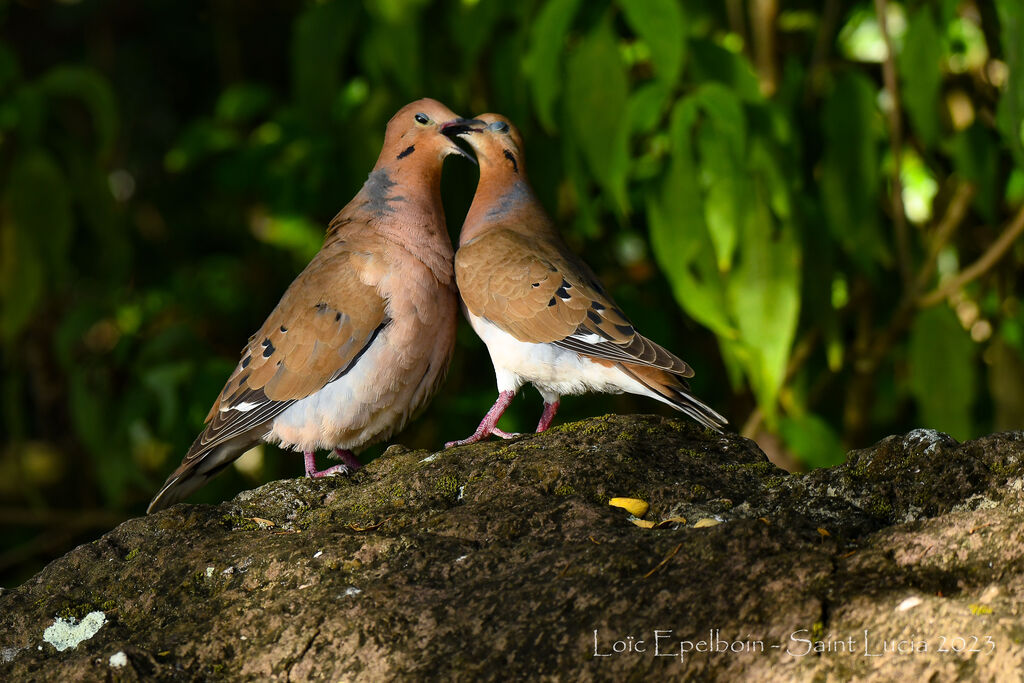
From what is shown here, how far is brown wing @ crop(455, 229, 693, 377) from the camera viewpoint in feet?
13.2

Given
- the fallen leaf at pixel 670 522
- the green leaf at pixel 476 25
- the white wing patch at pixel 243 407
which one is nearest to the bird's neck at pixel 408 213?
the green leaf at pixel 476 25

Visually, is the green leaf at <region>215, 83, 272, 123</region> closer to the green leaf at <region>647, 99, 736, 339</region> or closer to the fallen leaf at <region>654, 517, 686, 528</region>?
the green leaf at <region>647, 99, 736, 339</region>

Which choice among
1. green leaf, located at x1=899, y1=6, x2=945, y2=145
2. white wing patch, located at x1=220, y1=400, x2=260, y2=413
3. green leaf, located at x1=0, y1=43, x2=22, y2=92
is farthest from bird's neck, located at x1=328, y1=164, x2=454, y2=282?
green leaf, located at x1=0, y1=43, x2=22, y2=92

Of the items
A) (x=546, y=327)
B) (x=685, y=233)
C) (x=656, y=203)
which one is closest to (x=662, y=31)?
(x=656, y=203)

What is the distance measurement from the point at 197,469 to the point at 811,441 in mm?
2664

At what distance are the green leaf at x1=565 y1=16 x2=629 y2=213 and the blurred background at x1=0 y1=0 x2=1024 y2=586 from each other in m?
0.01

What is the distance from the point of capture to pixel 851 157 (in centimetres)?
511

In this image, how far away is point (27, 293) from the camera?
609 centimetres

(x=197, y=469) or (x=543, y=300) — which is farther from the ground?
(x=543, y=300)

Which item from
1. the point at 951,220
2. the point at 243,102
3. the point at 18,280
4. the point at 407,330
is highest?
the point at 243,102

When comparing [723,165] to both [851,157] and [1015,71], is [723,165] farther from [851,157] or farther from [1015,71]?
[1015,71]

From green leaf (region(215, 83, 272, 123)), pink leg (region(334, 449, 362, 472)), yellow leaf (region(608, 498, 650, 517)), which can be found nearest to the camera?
yellow leaf (region(608, 498, 650, 517))

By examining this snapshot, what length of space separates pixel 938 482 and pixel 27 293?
A: 16.1 feet

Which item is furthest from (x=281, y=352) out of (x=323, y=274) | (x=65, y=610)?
(x=65, y=610)
